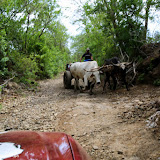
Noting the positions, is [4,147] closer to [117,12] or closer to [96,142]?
[96,142]

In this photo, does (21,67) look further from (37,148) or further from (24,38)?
(37,148)

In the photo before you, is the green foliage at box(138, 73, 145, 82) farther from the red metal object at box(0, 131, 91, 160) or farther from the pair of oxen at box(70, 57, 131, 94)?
the red metal object at box(0, 131, 91, 160)

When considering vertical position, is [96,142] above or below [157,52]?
below

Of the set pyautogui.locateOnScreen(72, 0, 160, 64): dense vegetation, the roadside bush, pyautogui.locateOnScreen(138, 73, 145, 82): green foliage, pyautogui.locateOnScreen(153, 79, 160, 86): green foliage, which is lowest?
pyautogui.locateOnScreen(153, 79, 160, 86): green foliage

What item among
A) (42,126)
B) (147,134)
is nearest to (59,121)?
(42,126)

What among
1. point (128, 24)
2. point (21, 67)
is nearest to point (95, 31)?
point (128, 24)

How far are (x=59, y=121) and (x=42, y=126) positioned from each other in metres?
0.55

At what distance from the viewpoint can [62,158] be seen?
53.6 inches

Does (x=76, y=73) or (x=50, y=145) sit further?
(x=76, y=73)

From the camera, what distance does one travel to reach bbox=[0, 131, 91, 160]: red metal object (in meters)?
1.31

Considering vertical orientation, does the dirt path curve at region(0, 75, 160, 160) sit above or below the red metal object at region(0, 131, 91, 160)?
below

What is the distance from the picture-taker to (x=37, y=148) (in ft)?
4.71

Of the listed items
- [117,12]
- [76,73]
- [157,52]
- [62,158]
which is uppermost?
[117,12]


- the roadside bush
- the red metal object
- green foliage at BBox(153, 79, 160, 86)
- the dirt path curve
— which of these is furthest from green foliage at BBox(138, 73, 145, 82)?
the red metal object
